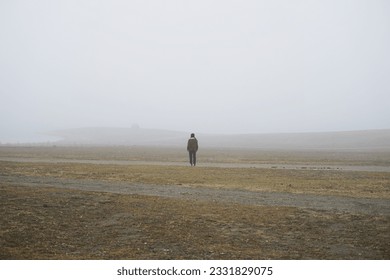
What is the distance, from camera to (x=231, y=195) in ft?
43.1

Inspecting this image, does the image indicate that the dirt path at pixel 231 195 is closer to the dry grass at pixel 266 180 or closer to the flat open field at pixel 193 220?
the flat open field at pixel 193 220

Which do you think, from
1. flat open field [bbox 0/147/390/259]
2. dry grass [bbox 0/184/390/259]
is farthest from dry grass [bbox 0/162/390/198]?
dry grass [bbox 0/184/390/259]

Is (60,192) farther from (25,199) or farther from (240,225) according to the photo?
(240,225)

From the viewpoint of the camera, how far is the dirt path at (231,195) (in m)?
11.2

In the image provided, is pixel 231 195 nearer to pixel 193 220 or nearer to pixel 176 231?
pixel 193 220

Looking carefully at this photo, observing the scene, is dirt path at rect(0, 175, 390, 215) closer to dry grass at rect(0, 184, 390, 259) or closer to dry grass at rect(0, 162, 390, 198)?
dry grass at rect(0, 184, 390, 259)

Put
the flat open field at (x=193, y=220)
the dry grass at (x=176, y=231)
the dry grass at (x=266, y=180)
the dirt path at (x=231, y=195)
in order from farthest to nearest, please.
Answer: the dry grass at (x=266, y=180)
the dirt path at (x=231, y=195)
the flat open field at (x=193, y=220)
the dry grass at (x=176, y=231)

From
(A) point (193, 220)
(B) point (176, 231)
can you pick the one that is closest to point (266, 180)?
(A) point (193, 220)

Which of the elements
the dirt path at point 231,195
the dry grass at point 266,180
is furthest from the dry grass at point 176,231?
the dry grass at point 266,180

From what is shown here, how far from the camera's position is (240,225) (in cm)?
888

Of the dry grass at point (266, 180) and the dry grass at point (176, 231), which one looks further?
the dry grass at point (266, 180)

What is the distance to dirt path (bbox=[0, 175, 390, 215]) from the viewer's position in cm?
1116

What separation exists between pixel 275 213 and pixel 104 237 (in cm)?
503
